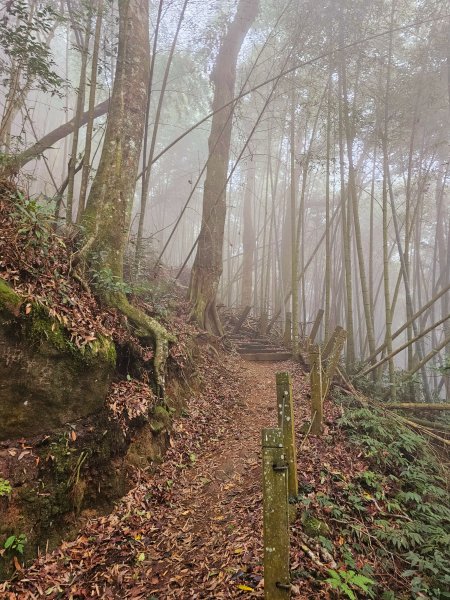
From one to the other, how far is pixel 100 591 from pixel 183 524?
3.05 feet

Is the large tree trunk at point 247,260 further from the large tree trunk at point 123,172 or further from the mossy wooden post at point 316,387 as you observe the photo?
the mossy wooden post at point 316,387

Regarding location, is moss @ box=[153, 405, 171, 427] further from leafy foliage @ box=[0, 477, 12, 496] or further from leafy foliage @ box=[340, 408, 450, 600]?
leafy foliage @ box=[340, 408, 450, 600]

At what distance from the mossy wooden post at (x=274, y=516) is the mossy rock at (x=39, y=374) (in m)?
2.24

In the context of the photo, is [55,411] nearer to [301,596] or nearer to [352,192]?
[301,596]

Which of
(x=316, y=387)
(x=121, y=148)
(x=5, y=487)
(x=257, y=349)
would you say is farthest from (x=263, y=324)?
(x=5, y=487)

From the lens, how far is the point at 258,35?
496 inches

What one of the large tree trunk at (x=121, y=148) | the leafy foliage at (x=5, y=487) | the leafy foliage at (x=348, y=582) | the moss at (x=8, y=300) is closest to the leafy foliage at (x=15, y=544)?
the leafy foliage at (x=5, y=487)

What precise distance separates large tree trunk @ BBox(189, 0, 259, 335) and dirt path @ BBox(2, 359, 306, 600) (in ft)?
12.5

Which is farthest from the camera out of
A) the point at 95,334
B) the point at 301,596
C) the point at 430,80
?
the point at 430,80

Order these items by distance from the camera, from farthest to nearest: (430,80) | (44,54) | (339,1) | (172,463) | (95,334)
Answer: (430,80) < (339,1) < (44,54) < (172,463) < (95,334)

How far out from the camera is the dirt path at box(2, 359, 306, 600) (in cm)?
259

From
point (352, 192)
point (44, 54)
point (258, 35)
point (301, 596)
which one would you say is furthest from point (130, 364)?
point (258, 35)

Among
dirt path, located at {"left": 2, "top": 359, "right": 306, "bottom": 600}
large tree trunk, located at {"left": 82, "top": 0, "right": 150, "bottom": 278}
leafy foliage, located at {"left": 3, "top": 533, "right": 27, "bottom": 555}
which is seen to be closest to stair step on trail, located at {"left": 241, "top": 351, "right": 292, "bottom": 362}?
dirt path, located at {"left": 2, "top": 359, "right": 306, "bottom": 600}

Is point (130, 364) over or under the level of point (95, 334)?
under
